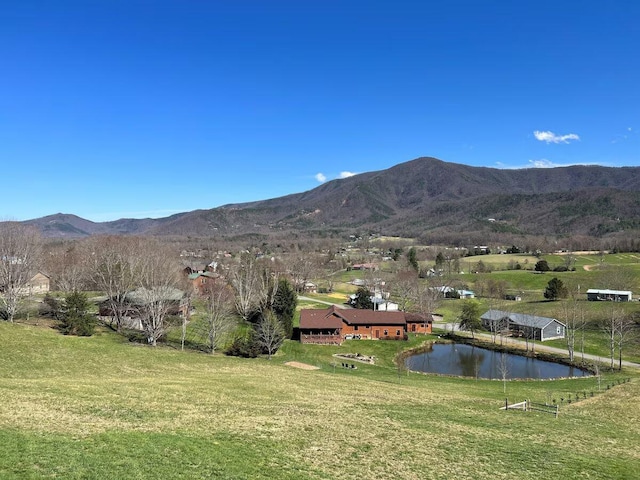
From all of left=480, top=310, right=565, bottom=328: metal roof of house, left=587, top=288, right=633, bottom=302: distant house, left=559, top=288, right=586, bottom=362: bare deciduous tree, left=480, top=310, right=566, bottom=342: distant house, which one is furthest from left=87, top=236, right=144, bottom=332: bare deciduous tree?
left=587, top=288, right=633, bottom=302: distant house

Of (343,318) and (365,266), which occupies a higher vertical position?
(365,266)

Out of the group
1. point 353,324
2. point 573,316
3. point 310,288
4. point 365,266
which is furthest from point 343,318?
point 365,266

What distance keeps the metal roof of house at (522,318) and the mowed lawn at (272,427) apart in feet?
122

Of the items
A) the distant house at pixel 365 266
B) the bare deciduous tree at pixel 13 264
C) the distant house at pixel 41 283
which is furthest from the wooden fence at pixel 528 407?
the distant house at pixel 365 266

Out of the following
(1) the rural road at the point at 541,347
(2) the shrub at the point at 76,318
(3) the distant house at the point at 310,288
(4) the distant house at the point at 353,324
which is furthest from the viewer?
(3) the distant house at the point at 310,288

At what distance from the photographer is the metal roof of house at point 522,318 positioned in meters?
74.8

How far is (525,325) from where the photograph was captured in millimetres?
75125

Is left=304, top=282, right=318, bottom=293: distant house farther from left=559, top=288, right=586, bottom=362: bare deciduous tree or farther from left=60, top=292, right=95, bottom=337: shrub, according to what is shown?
left=60, top=292, right=95, bottom=337: shrub

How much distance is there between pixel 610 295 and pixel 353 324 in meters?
62.1

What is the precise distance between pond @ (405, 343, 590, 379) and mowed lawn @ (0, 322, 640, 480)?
15894mm

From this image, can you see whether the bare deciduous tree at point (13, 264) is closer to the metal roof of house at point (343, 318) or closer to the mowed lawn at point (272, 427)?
the mowed lawn at point (272, 427)

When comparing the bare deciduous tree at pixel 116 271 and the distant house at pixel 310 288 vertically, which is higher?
the bare deciduous tree at pixel 116 271

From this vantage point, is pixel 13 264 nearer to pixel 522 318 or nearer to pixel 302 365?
pixel 302 365

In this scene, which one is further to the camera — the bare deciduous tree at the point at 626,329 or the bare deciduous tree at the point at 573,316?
the bare deciduous tree at the point at 573,316
